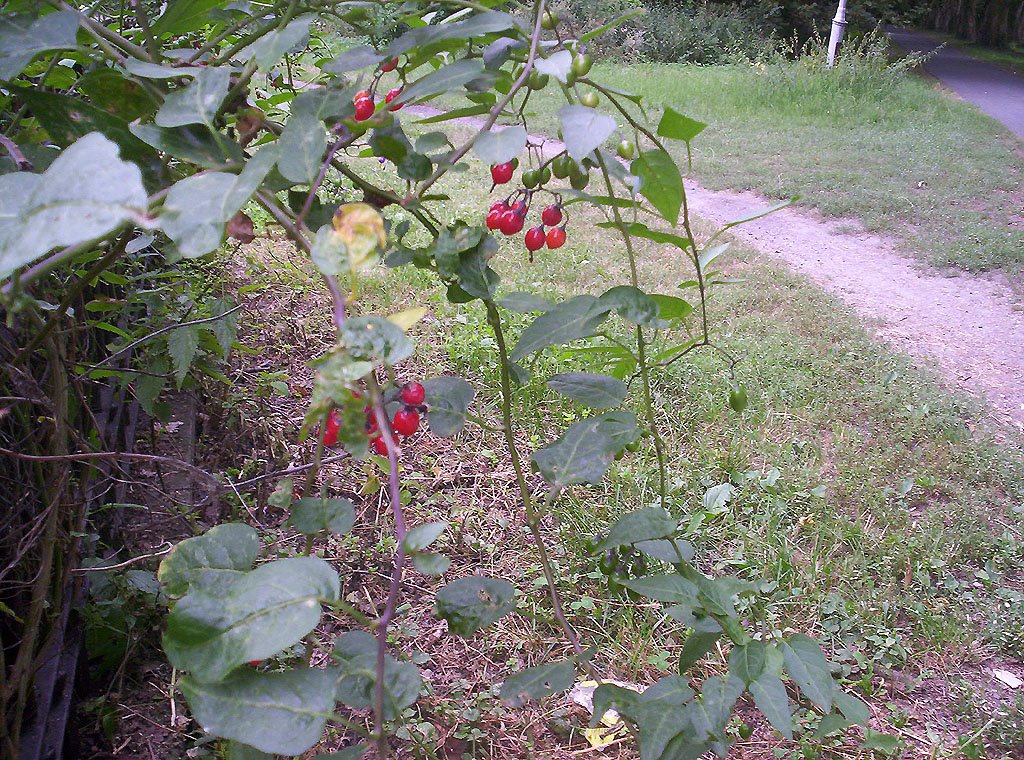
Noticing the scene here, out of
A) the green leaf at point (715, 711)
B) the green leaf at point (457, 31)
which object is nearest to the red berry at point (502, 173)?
the green leaf at point (457, 31)

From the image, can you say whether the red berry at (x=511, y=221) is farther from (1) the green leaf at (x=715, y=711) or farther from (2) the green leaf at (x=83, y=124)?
(1) the green leaf at (x=715, y=711)

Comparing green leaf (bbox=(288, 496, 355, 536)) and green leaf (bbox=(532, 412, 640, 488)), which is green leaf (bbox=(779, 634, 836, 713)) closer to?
green leaf (bbox=(532, 412, 640, 488))

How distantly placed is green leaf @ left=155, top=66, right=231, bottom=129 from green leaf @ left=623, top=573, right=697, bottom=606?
0.82m

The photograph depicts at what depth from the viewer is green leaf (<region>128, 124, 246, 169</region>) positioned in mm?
677

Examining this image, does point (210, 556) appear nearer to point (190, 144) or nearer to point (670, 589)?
point (190, 144)

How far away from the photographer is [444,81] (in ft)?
2.42

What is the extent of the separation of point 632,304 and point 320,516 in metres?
0.45

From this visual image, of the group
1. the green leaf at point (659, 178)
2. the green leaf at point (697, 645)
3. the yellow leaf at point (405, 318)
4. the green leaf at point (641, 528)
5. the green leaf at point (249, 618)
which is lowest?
the green leaf at point (697, 645)

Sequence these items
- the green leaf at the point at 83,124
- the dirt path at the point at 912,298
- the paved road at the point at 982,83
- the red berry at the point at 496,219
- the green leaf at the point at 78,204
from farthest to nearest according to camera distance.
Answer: the paved road at the point at 982,83
the dirt path at the point at 912,298
the red berry at the point at 496,219
the green leaf at the point at 83,124
the green leaf at the point at 78,204

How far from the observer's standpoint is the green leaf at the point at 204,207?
0.48 meters

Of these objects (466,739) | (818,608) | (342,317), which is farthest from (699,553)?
(342,317)

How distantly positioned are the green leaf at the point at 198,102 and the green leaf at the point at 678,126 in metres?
0.45

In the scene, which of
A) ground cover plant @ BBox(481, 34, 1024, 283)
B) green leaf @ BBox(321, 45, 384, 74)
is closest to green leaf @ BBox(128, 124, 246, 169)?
green leaf @ BBox(321, 45, 384, 74)

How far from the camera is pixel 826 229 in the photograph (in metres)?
Answer: 4.90
